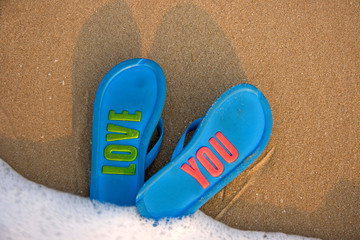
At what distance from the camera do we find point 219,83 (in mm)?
1192

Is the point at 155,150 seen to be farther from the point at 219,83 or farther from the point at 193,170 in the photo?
the point at 219,83

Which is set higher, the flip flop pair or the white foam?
the flip flop pair

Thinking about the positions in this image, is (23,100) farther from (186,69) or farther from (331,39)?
(331,39)

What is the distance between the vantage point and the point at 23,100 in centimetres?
116

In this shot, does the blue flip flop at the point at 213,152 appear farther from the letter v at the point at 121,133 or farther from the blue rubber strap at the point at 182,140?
the letter v at the point at 121,133

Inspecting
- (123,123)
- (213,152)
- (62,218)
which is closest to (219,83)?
(213,152)

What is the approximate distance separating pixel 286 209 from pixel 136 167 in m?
0.60

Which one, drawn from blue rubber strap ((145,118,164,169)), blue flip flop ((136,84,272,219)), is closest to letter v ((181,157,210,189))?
blue flip flop ((136,84,272,219))

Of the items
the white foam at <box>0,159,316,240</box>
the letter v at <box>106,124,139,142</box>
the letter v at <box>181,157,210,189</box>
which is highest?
the letter v at <box>106,124,139,142</box>

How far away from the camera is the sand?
116 cm

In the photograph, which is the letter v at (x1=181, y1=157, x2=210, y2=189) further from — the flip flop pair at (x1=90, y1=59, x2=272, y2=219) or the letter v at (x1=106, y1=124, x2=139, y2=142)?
the letter v at (x1=106, y1=124, x2=139, y2=142)

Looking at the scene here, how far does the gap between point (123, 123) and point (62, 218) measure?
0.41m

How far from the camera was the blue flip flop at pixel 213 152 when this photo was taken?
1.09 meters

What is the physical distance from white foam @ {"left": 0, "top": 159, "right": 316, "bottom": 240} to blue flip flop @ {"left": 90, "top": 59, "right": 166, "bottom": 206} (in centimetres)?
9
